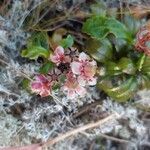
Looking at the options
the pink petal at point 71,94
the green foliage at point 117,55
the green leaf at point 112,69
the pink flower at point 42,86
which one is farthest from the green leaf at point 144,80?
the pink flower at point 42,86

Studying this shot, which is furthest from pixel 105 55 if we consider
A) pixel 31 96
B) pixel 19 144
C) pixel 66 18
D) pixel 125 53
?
pixel 19 144

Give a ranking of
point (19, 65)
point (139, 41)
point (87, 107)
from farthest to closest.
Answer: point (87, 107)
point (19, 65)
point (139, 41)

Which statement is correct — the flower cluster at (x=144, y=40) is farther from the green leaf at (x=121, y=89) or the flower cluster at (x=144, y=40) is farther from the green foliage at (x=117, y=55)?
the green leaf at (x=121, y=89)

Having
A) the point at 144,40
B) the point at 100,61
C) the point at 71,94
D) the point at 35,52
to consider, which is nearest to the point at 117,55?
the point at 100,61

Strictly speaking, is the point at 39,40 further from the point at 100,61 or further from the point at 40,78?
the point at 100,61

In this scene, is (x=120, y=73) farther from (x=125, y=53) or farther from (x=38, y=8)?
(x=38, y=8)

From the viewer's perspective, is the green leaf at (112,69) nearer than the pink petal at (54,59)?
No

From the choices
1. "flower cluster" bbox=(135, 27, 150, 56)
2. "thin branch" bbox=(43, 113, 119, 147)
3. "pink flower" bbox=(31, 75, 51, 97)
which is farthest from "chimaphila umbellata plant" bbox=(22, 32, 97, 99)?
"thin branch" bbox=(43, 113, 119, 147)
